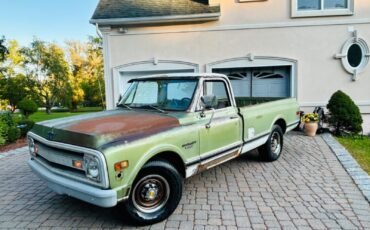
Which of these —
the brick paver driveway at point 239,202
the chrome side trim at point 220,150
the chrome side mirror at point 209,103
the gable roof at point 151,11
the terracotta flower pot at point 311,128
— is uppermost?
the gable roof at point 151,11

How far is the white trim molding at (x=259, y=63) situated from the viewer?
10.1 metres

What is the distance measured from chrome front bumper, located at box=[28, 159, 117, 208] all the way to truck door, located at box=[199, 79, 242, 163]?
163cm

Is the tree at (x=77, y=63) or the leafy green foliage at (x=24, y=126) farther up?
the tree at (x=77, y=63)

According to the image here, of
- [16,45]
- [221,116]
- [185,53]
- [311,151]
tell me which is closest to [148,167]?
[221,116]

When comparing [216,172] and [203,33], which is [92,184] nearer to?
[216,172]

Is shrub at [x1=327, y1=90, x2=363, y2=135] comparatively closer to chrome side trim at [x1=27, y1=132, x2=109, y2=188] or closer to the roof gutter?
the roof gutter

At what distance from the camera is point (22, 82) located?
3064cm

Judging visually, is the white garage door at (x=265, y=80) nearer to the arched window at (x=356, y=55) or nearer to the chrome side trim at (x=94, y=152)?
the arched window at (x=356, y=55)

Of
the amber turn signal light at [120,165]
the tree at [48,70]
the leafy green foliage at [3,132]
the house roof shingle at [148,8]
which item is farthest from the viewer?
the tree at [48,70]

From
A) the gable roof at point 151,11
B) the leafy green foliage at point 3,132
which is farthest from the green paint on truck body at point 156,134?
the gable roof at point 151,11

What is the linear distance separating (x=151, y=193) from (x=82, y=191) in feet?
2.88

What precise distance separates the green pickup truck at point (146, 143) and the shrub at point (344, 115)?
5.06 m

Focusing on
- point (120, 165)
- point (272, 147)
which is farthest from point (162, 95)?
point (272, 147)

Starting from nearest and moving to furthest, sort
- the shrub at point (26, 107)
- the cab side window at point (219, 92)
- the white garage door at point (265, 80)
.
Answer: the cab side window at point (219, 92) < the white garage door at point (265, 80) < the shrub at point (26, 107)
